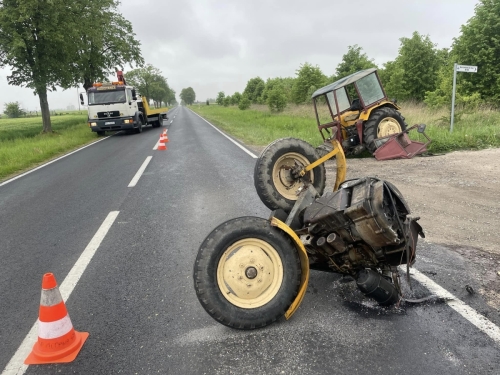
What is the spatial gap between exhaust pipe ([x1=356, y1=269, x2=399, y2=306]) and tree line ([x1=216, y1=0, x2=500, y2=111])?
1589cm

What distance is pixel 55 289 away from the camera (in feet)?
8.56

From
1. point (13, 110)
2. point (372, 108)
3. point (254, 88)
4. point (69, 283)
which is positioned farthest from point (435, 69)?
point (13, 110)

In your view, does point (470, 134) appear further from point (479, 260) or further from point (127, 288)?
point (127, 288)

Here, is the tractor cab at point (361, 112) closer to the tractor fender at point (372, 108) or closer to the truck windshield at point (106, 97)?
the tractor fender at point (372, 108)

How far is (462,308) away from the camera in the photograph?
2.85m

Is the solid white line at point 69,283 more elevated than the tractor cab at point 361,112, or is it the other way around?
the tractor cab at point 361,112

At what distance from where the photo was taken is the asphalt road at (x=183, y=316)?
2.38m

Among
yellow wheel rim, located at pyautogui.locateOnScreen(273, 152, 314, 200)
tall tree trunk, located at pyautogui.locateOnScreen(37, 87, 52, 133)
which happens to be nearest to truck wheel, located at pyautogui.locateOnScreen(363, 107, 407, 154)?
yellow wheel rim, located at pyautogui.locateOnScreen(273, 152, 314, 200)

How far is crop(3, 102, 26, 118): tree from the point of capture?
3228 inches

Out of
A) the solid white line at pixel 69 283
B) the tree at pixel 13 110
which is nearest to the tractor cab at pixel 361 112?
the solid white line at pixel 69 283

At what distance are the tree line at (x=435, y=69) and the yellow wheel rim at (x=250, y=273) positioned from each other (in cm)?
1637

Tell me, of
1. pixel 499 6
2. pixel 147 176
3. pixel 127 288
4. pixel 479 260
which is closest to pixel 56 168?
pixel 147 176

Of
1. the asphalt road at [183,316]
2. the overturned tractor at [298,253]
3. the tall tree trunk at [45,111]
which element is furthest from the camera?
the tall tree trunk at [45,111]

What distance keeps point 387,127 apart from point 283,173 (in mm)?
6269
